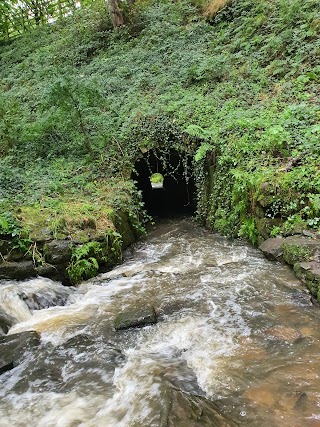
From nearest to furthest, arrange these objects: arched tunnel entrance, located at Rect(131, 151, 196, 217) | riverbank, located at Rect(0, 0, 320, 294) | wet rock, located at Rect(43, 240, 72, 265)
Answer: wet rock, located at Rect(43, 240, 72, 265)
riverbank, located at Rect(0, 0, 320, 294)
arched tunnel entrance, located at Rect(131, 151, 196, 217)

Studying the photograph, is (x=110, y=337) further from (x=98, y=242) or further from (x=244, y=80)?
(x=244, y=80)

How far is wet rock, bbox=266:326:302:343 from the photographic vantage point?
14.5ft

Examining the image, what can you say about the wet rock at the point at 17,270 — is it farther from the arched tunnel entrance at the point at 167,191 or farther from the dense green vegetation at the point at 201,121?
the arched tunnel entrance at the point at 167,191

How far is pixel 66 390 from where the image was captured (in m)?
4.03

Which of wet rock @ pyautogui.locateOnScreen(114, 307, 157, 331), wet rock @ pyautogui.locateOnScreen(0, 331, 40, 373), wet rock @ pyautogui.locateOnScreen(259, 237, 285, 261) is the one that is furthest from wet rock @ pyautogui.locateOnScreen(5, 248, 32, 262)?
wet rock @ pyautogui.locateOnScreen(259, 237, 285, 261)

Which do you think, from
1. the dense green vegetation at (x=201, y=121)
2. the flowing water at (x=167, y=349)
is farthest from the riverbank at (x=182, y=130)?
the flowing water at (x=167, y=349)

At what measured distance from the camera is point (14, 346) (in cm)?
489

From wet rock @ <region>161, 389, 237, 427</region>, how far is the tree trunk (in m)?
19.4

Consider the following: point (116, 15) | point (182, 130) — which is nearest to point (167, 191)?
point (182, 130)

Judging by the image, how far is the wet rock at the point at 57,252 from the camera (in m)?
7.23

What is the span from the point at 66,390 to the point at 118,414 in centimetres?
81

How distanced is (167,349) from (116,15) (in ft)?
61.5

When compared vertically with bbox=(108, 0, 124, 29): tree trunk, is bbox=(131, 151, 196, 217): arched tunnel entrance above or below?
below

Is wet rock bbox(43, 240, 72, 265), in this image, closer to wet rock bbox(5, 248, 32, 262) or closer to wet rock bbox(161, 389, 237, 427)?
wet rock bbox(5, 248, 32, 262)
